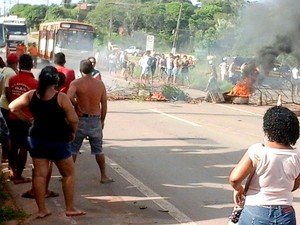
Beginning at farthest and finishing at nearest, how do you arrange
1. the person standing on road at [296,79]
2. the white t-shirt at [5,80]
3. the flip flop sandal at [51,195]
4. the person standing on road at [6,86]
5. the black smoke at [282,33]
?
the person standing on road at [296,79] < the black smoke at [282,33] < the white t-shirt at [5,80] < the person standing on road at [6,86] < the flip flop sandal at [51,195]

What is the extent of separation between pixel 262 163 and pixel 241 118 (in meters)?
13.6

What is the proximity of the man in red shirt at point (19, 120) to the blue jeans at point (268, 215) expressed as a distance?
414 centimetres

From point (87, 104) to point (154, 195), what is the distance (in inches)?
55.6

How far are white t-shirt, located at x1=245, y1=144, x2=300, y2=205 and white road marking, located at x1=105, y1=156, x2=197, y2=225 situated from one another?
257 cm

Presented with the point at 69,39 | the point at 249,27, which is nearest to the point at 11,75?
the point at 249,27

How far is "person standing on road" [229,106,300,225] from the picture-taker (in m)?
3.98

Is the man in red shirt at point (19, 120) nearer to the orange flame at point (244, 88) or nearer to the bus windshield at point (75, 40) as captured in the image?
the orange flame at point (244, 88)

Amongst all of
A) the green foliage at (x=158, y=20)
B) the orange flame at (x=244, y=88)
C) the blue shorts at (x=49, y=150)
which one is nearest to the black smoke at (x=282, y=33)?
the orange flame at (x=244, y=88)

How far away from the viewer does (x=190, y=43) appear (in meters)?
63.7

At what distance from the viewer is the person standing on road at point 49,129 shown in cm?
625

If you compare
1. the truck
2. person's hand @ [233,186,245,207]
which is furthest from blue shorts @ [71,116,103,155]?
the truck

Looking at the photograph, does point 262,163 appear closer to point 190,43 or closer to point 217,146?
point 217,146

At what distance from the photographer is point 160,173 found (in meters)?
9.05

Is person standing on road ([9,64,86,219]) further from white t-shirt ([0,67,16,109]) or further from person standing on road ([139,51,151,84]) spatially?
person standing on road ([139,51,151,84])
